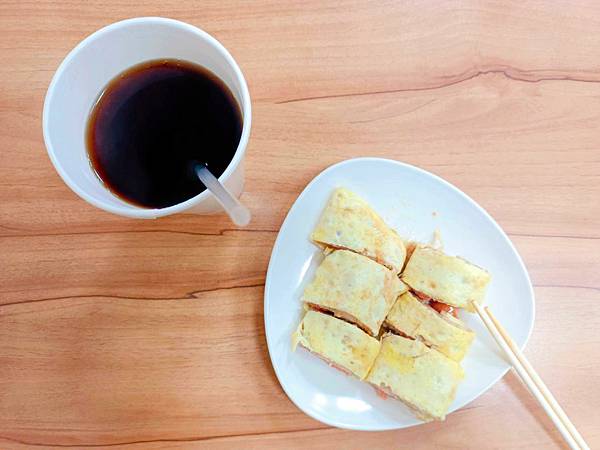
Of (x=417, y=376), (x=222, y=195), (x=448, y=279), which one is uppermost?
(x=222, y=195)

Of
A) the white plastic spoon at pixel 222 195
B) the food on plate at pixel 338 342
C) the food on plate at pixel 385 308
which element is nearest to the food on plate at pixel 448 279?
the food on plate at pixel 385 308

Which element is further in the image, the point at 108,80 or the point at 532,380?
the point at 532,380

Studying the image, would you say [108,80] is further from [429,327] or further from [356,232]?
[429,327]

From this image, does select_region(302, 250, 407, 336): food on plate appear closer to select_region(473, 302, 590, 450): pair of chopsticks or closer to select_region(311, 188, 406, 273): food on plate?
select_region(311, 188, 406, 273): food on plate

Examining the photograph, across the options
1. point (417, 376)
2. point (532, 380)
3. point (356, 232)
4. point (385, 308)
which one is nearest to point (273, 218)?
point (356, 232)

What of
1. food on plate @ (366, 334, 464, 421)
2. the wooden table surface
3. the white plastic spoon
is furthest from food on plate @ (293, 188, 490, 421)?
the white plastic spoon

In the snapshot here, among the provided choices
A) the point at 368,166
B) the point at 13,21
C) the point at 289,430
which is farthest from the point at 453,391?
the point at 13,21

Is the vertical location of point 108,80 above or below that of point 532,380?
above
